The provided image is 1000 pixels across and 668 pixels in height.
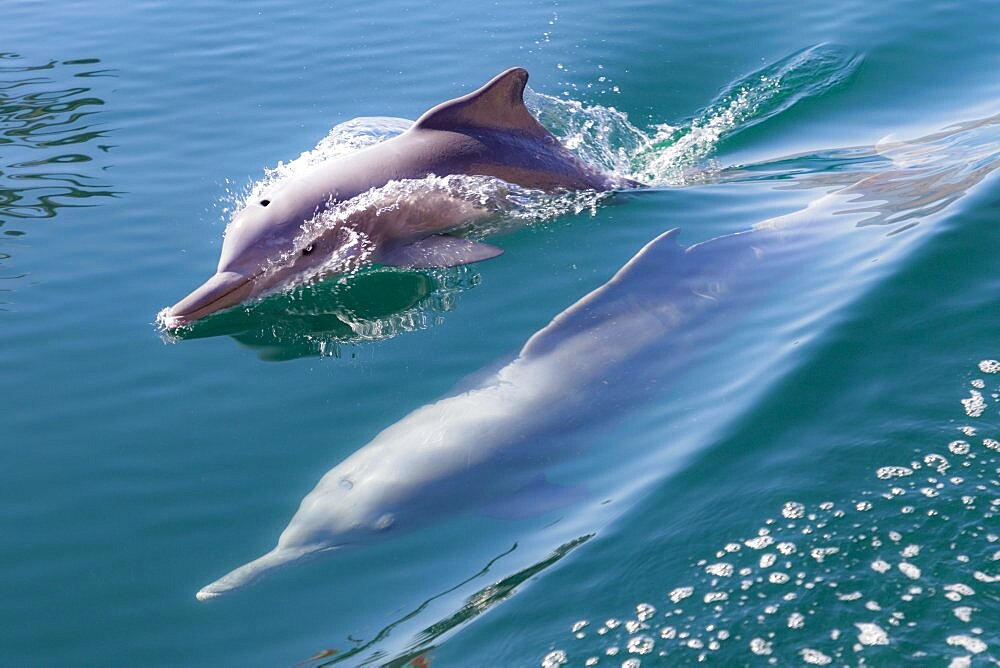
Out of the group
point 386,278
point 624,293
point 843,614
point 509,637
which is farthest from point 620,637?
point 386,278

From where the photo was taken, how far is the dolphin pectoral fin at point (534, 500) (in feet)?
18.3

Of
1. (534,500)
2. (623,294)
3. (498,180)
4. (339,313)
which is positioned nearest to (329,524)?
(534,500)

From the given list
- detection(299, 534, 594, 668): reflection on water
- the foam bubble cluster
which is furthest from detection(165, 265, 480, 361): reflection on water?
the foam bubble cluster

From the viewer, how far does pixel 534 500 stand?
5.64 metres

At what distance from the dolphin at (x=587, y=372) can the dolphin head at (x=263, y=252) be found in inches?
92.1

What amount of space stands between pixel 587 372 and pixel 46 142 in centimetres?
786

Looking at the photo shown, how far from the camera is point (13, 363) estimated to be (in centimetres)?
757

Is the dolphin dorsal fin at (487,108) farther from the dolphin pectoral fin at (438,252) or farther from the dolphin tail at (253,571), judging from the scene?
the dolphin tail at (253,571)

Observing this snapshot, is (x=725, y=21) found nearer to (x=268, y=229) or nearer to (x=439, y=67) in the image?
(x=439, y=67)

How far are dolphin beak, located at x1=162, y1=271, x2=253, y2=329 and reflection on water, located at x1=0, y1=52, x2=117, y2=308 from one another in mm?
1563

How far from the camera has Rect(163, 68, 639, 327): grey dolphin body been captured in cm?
839

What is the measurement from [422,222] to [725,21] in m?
7.62

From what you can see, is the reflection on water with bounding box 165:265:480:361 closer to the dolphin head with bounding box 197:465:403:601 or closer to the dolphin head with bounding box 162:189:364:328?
the dolphin head with bounding box 162:189:364:328

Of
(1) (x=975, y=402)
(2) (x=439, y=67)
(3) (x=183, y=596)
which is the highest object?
(2) (x=439, y=67)
